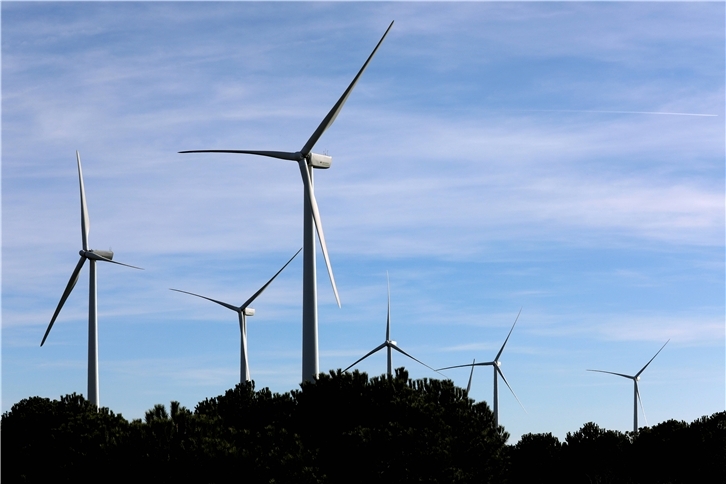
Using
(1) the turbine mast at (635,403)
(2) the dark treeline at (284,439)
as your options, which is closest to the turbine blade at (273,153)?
(2) the dark treeline at (284,439)

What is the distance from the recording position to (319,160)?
223 ft

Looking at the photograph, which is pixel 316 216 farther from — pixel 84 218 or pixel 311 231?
pixel 84 218

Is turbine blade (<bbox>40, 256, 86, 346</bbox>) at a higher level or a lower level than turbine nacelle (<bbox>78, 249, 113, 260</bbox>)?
lower

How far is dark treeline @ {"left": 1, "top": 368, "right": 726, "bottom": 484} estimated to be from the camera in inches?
2202

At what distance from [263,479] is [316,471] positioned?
295 centimetres

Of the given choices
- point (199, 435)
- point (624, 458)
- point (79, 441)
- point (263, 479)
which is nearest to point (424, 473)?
point (263, 479)

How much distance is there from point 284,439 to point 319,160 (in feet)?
64.1

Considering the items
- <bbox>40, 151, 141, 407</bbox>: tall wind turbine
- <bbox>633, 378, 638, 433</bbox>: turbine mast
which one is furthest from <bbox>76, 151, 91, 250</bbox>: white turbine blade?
<bbox>633, 378, 638, 433</bbox>: turbine mast

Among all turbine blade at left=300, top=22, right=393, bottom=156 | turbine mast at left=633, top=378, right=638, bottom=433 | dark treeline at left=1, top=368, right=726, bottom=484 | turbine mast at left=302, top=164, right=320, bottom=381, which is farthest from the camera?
turbine mast at left=633, top=378, right=638, bottom=433

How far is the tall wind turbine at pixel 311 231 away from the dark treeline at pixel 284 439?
2403 mm

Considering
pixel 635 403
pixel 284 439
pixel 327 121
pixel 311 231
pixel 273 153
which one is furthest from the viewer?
pixel 635 403

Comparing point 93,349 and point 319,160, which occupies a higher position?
point 319,160

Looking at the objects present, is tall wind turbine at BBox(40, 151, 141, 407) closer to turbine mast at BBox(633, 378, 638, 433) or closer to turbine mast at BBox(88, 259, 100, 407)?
turbine mast at BBox(88, 259, 100, 407)

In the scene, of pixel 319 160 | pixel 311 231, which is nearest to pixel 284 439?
pixel 311 231
